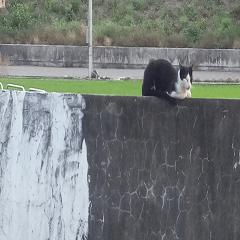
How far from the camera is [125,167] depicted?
6004 millimetres

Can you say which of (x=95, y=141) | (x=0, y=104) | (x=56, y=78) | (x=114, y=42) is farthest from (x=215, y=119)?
(x=114, y=42)

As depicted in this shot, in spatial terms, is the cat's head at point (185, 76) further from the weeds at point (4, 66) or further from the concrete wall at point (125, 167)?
the weeds at point (4, 66)

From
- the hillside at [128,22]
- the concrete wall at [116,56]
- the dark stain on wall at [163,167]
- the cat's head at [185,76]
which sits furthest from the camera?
the hillside at [128,22]

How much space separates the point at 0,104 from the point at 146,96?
1491mm

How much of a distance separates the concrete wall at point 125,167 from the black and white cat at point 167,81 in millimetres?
139

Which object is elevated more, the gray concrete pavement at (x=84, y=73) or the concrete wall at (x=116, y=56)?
the concrete wall at (x=116, y=56)

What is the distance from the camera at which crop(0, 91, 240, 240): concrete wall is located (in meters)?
5.95

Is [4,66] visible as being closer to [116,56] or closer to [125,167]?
[116,56]

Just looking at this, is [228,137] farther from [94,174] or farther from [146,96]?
[94,174]

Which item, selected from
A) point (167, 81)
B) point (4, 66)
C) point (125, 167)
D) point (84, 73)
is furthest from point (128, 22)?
point (125, 167)

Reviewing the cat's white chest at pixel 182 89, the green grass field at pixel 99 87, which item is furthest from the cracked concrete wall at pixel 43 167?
the green grass field at pixel 99 87

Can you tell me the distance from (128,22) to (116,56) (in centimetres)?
632

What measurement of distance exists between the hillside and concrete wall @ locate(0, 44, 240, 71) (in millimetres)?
2671

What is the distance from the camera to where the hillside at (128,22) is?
3095 cm
